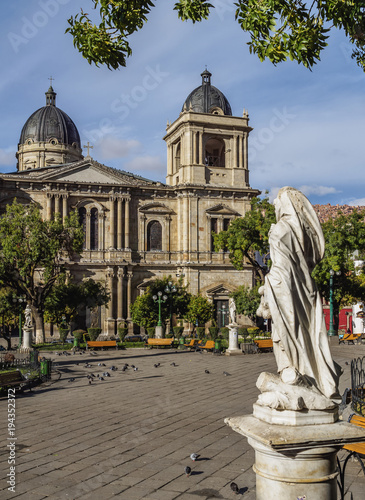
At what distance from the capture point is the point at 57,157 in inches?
1788

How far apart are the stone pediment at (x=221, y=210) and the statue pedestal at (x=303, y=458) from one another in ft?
114

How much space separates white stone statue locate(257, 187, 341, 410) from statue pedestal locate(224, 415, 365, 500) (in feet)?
0.54

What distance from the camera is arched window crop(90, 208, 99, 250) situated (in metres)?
37.1

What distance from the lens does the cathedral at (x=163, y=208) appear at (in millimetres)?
36250

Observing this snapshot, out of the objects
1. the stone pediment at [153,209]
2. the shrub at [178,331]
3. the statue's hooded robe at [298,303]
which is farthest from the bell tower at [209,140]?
the statue's hooded robe at [298,303]

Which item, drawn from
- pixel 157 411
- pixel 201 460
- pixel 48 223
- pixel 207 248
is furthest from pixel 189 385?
pixel 207 248

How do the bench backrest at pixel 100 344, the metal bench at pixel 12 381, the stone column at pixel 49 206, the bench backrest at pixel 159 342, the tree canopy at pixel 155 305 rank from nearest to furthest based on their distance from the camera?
the metal bench at pixel 12 381, the bench backrest at pixel 100 344, the bench backrest at pixel 159 342, the tree canopy at pixel 155 305, the stone column at pixel 49 206

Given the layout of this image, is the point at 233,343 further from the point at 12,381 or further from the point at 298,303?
the point at 298,303

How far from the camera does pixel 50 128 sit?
4609 cm

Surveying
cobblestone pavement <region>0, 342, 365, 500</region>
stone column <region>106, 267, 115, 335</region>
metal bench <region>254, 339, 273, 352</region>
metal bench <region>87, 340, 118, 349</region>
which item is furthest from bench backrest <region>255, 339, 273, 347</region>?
stone column <region>106, 267, 115, 335</region>

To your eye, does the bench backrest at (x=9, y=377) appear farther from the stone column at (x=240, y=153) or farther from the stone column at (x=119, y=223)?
the stone column at (x=240, y=153)

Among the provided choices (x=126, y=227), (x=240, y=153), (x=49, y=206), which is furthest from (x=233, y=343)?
(x=240, y=153)

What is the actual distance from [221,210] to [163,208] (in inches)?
168

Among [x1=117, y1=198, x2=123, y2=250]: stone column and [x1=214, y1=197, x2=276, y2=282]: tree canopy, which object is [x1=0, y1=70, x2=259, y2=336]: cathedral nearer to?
[x1=117, y1=198, x2=123, y2=250]: stone column
